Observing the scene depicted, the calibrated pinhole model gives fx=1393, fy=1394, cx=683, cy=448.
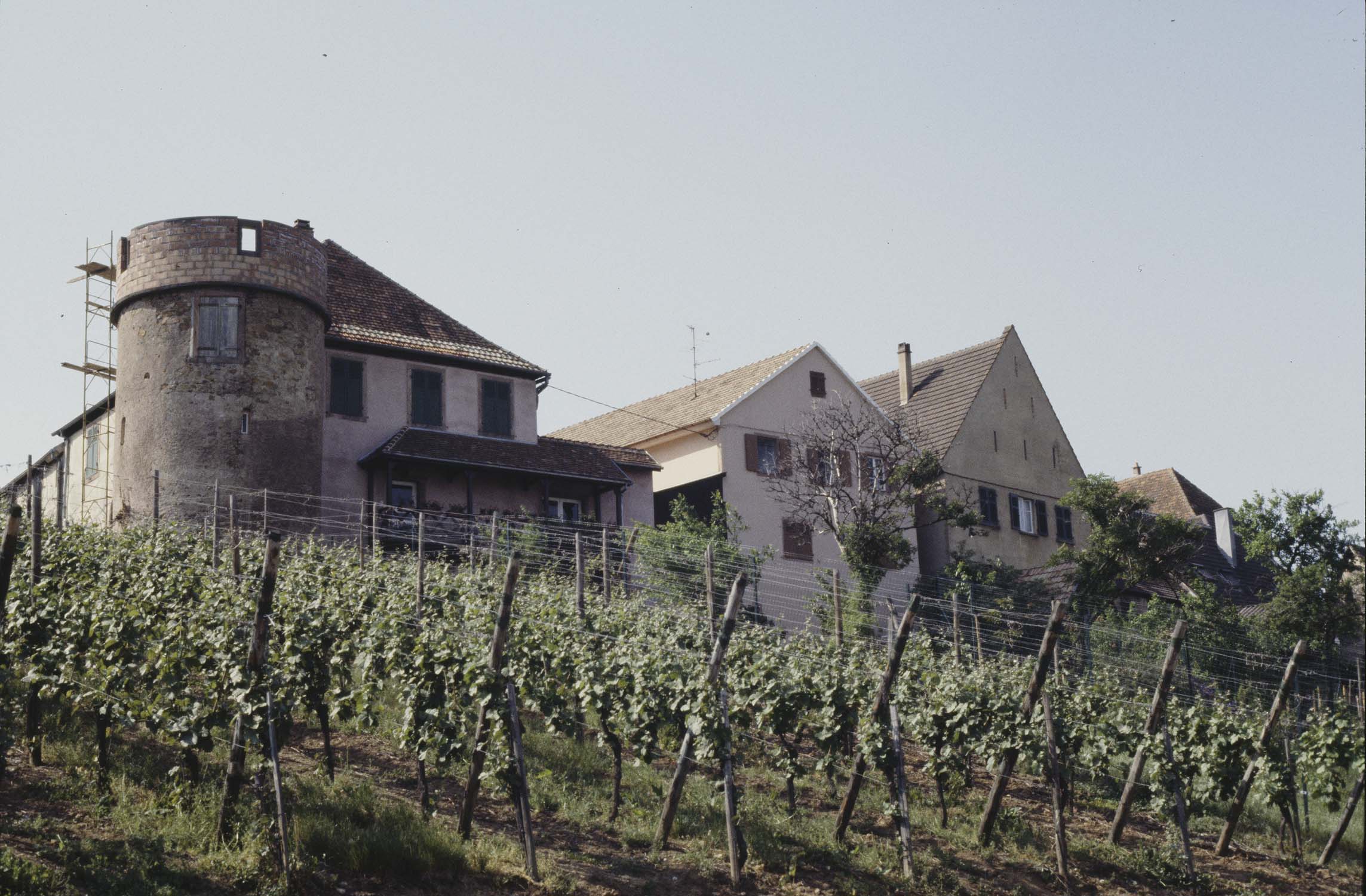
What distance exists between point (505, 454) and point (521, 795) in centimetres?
1848

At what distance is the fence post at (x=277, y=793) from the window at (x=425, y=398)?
18958 mm

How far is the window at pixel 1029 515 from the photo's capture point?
40.4m

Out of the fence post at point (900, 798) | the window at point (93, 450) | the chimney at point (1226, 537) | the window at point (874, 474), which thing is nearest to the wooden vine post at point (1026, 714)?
the fence post at point (900, 798)

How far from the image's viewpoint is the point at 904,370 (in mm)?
43750

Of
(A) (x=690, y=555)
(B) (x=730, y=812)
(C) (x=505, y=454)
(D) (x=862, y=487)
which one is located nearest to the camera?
(B) (x=730, y=812)

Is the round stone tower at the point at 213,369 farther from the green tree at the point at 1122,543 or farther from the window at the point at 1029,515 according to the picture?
the window at the point at 1029,515

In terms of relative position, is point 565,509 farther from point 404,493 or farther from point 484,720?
point 484,720

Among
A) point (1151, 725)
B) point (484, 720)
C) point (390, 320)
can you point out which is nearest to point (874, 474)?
point (390, 320)

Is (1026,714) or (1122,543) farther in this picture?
(1122,543)

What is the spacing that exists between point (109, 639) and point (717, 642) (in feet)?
19.4

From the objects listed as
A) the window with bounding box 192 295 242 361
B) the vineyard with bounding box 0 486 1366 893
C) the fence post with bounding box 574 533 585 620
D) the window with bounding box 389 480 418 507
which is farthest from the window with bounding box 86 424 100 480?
the fence post with bounding box 574 533 585 620

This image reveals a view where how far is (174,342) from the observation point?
2680 centimetres

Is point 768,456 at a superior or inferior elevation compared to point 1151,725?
superior

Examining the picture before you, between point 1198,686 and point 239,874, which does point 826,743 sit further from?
point 1198,686
